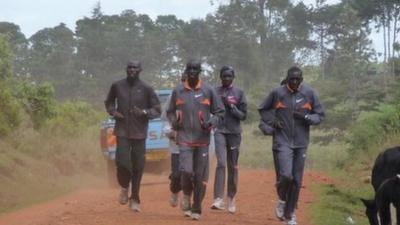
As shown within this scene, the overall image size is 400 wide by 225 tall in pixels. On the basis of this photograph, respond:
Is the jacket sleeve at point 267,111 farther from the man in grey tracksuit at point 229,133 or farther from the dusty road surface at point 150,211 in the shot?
the dusty road surface at point 150,211

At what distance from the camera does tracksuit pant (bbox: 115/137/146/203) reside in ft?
32.2

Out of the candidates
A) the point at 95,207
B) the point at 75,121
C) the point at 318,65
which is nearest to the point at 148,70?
the point at 318,65

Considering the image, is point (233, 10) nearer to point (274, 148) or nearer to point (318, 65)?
point (318, 65)

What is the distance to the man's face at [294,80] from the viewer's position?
907cm

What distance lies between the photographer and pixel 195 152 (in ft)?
30.4

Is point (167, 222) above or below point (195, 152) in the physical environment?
below

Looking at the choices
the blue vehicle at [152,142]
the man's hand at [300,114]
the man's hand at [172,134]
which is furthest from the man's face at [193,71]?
the blue vehicle at [152,142]

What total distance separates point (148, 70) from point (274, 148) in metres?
43.0

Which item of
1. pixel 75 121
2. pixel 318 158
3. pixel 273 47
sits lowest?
pixel 318 158

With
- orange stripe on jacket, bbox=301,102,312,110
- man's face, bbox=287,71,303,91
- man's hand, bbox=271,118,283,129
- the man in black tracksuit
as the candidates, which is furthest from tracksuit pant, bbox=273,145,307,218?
the man in black tracksuit

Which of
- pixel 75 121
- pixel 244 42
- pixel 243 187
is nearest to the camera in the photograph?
pixel 243 187

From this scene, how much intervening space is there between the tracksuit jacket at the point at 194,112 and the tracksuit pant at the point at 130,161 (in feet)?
2.54

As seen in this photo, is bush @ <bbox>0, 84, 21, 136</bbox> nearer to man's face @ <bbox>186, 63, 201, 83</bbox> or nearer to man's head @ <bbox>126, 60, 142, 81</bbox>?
man's head @ <bbox>126, 60, 142, 81</bbox>

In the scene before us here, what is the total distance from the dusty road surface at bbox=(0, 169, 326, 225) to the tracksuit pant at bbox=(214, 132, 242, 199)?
→ 0.35m
